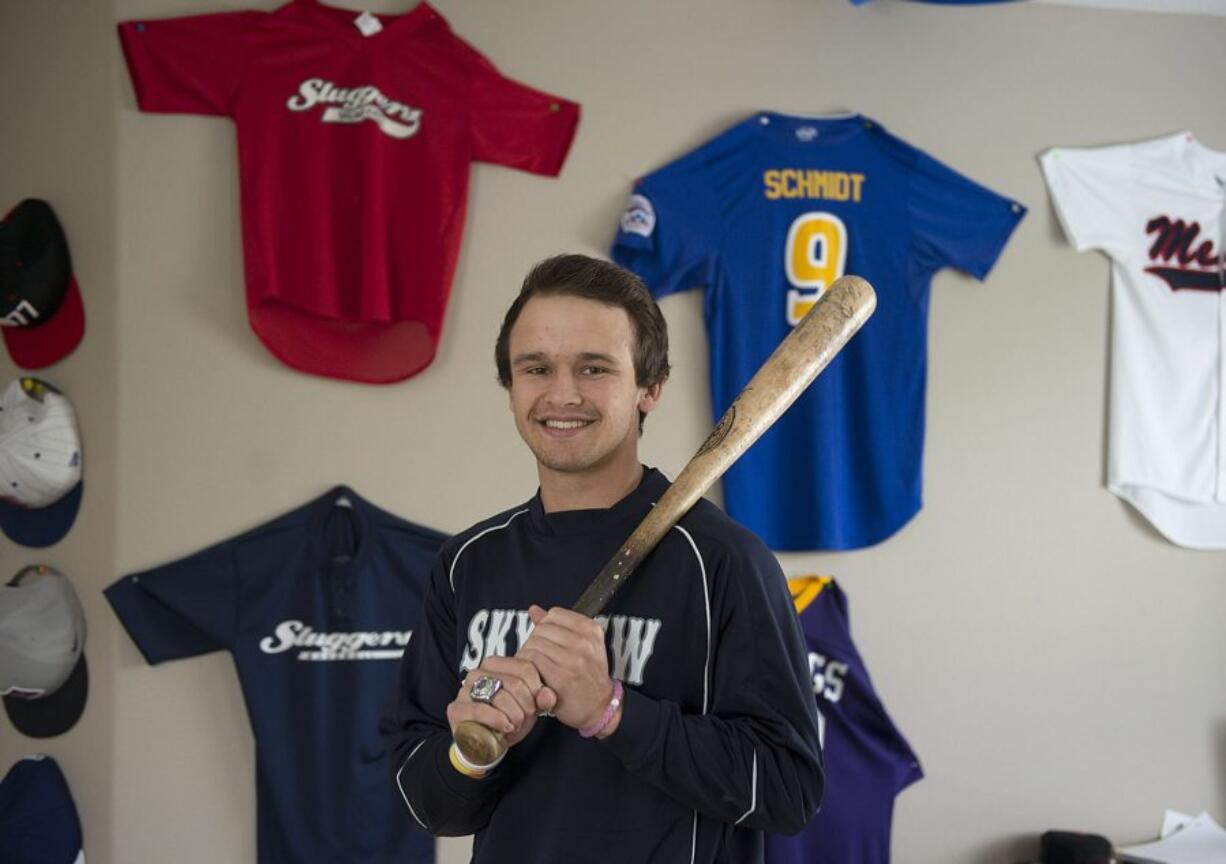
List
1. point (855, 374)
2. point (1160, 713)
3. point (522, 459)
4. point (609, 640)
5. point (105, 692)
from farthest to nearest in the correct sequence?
1. point (1160, 713)
2. point (855, 374)
3. point (522, 459)
4. point (105, 692)
5. point (609, 640)

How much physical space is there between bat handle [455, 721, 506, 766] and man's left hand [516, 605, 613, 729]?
5 centimetres

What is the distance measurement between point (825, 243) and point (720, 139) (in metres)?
0.39

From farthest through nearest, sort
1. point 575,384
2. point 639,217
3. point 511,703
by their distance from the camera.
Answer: point 639,217, point 575,384, point 511,703

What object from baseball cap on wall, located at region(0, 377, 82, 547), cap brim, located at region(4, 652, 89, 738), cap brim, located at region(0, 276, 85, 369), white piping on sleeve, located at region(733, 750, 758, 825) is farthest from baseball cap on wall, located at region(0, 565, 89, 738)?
white piping on sleeve, located at region(733, 750, 758, 825)

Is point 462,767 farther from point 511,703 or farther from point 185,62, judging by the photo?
point 185,62

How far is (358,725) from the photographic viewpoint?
2568mm

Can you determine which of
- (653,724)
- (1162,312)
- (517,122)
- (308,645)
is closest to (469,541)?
(653,724)

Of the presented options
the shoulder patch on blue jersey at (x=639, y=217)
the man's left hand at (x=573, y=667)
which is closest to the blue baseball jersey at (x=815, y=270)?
the shoulder patch on blue jersey at (x=639, y=217)

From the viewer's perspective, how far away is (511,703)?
0.99 meters

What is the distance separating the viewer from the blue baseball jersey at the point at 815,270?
288cm

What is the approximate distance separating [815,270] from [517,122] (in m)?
0.87

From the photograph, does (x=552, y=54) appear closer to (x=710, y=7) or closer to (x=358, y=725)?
(x=710, y=7)

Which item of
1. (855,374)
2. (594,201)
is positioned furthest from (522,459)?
(855,374)

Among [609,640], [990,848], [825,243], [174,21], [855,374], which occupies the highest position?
[174,21]
